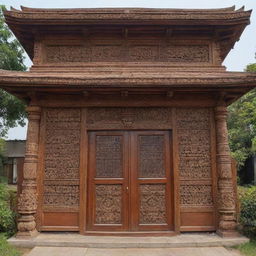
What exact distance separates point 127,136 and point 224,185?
7.20ft

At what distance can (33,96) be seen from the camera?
5.73 m

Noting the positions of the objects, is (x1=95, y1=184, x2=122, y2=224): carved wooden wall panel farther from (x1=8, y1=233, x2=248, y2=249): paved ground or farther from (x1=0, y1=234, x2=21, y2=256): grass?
(x1=0, y1=234, x2=21, y2=256): grass

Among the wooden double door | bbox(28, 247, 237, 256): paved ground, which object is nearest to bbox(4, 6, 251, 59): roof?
the wooden double door

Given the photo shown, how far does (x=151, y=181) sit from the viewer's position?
18.8ft

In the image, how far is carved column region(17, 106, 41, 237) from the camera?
535cm

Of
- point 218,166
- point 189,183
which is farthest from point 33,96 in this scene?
point 218,166

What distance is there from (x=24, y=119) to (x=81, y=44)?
367 inches

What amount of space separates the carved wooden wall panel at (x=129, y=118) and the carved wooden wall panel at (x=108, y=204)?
4.17ft

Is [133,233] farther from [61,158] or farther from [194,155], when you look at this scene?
[61,158]

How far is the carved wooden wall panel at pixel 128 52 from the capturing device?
643 cm

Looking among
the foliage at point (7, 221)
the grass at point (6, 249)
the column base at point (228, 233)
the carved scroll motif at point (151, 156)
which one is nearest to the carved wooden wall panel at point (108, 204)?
the carved scroll motif at point (151, 156)

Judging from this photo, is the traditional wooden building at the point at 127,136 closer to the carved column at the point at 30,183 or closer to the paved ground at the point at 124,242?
the carved column at the point at 30,183

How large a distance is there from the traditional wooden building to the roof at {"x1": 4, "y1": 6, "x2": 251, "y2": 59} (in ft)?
0.07

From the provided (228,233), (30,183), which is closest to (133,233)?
(228,233)
